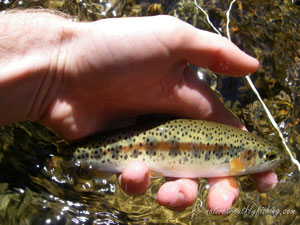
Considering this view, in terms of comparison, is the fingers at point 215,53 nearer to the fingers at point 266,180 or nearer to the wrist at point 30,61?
the fingers at point 266,180

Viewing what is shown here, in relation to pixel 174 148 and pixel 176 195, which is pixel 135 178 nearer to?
pixel 176 195

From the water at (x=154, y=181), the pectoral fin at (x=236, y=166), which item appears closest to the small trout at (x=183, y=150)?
the pectoral fin at (x=236, y=166)

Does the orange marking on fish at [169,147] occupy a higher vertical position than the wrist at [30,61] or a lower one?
lower

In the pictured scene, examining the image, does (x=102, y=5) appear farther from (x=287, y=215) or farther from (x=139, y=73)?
(x=287, y=215)

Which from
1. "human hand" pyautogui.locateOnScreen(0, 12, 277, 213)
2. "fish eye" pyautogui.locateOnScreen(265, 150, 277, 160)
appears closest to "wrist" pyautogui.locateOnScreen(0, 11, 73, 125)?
"human hand" pyautogui.locateOnScreen(0, 12, 277, 213)

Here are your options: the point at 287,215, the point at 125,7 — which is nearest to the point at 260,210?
the point at 287,215

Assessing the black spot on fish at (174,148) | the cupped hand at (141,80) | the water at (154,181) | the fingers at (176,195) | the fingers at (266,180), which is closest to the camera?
the fingers at (176,195)

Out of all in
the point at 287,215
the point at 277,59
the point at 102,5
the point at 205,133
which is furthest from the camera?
the point at 102,5
